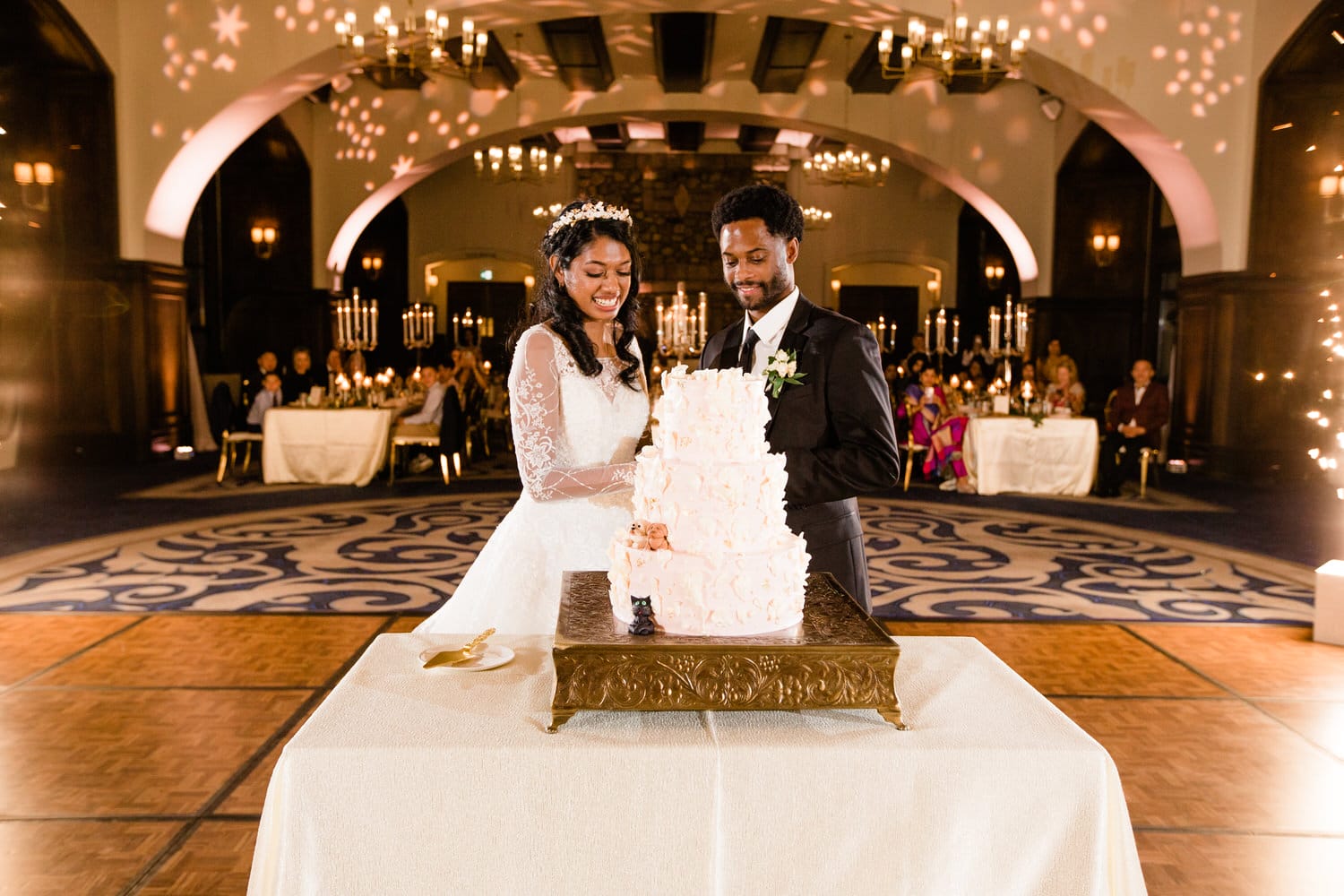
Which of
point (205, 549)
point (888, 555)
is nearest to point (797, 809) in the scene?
point (888, 555)

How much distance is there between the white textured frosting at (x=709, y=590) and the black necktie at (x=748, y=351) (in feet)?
2.80

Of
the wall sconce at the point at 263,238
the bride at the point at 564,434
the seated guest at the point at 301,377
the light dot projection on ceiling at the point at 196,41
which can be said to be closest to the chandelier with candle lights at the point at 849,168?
the seated guest at the point at 301,377

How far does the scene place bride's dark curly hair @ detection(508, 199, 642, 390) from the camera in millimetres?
2479

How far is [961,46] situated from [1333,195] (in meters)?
3.98

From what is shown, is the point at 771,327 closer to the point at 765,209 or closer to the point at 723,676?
the point at 765,209

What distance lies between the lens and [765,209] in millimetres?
2217

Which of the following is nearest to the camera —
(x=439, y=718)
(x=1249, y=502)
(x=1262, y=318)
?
(x=439, y=718)

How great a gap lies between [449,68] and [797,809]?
30.5 ft

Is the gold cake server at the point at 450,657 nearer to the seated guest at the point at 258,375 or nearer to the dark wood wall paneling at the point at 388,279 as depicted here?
the seated guest at the point at 258,375

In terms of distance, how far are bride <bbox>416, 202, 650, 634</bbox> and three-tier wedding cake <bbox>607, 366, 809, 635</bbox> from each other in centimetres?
79

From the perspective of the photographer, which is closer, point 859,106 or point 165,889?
point 165,889

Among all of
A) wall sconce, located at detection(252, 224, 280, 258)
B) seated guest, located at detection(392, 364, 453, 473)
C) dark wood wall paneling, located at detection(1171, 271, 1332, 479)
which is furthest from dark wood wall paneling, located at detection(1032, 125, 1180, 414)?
wall sconce, located at detection(252, 224, 280, 258)

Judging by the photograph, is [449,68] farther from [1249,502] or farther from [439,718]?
[439,718]

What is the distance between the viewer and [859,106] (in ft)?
43.7
